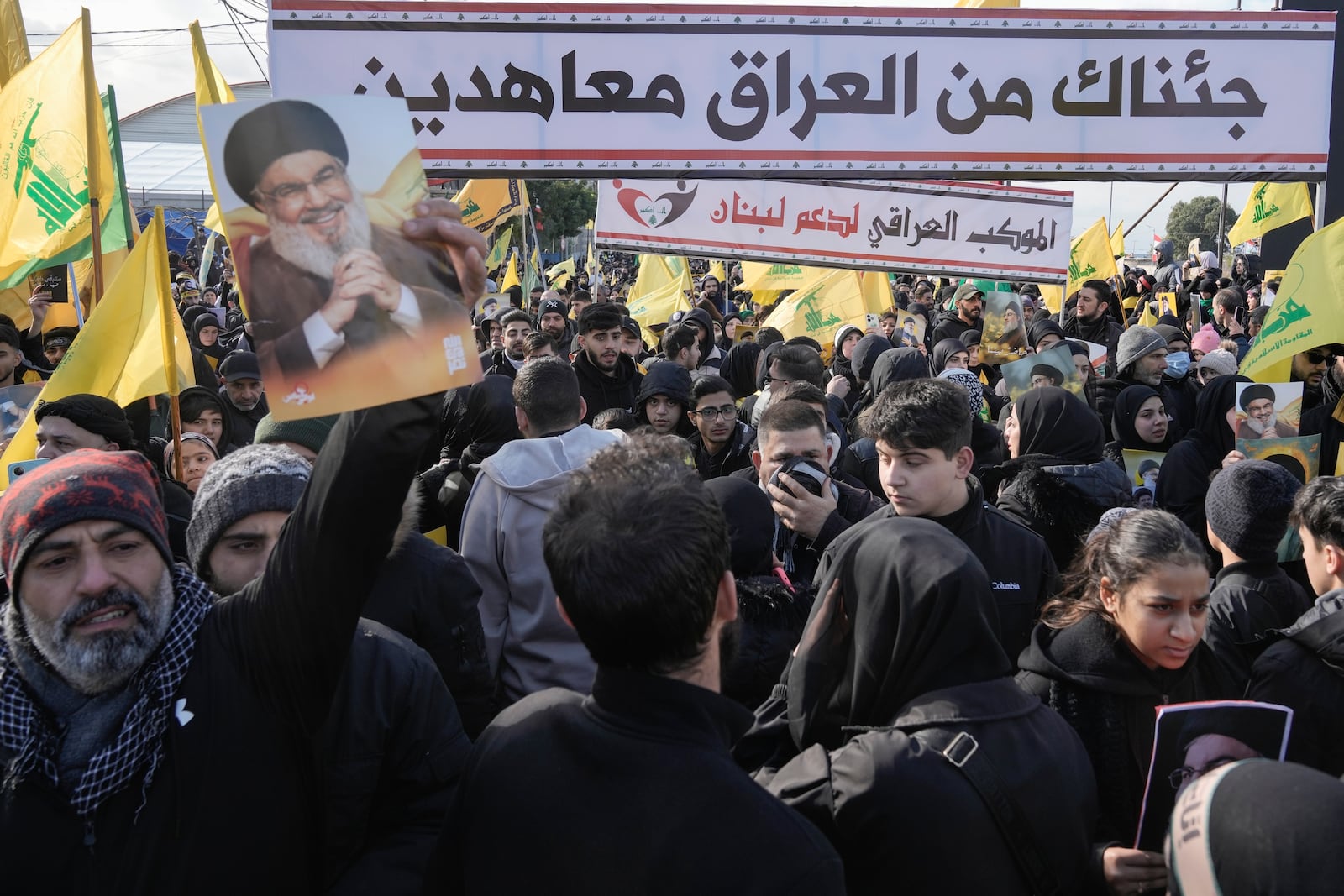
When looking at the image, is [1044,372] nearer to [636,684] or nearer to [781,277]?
[636,684]

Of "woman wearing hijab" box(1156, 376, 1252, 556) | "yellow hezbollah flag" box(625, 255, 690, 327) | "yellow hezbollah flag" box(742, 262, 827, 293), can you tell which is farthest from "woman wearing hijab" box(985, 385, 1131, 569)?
"yellow hezbollah flag" box(625, 255, 690, 327)

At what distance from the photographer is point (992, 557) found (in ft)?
10.00

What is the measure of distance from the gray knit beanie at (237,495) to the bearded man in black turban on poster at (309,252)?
40.3 inches

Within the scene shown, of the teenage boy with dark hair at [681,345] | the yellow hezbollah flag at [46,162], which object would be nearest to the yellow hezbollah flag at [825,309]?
the teenage boy with dark hair at [681,345]

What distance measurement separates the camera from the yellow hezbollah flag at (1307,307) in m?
4.50

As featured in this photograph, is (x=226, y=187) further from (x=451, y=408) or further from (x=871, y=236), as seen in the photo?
(x=871, y=236)

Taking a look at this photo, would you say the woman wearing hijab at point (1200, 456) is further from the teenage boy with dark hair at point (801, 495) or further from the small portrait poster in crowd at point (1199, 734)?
the small portrait poster in crowd at point (1199, 734)

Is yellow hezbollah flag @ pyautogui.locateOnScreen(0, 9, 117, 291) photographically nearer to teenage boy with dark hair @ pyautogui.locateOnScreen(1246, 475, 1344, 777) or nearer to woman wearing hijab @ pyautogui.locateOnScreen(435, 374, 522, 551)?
woman wearing hijab @ pyautogui.locateOnScreen(435, 374, 522, 551)

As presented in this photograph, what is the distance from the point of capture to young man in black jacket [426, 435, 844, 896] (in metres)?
1.33

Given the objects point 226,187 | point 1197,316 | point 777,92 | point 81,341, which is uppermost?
point 777,92

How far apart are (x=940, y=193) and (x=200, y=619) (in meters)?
7.52

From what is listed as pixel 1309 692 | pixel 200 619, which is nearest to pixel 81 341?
pixel 200 619

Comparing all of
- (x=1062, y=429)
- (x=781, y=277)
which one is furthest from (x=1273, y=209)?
(x=1062, y=429)

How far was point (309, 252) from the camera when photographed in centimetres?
145
